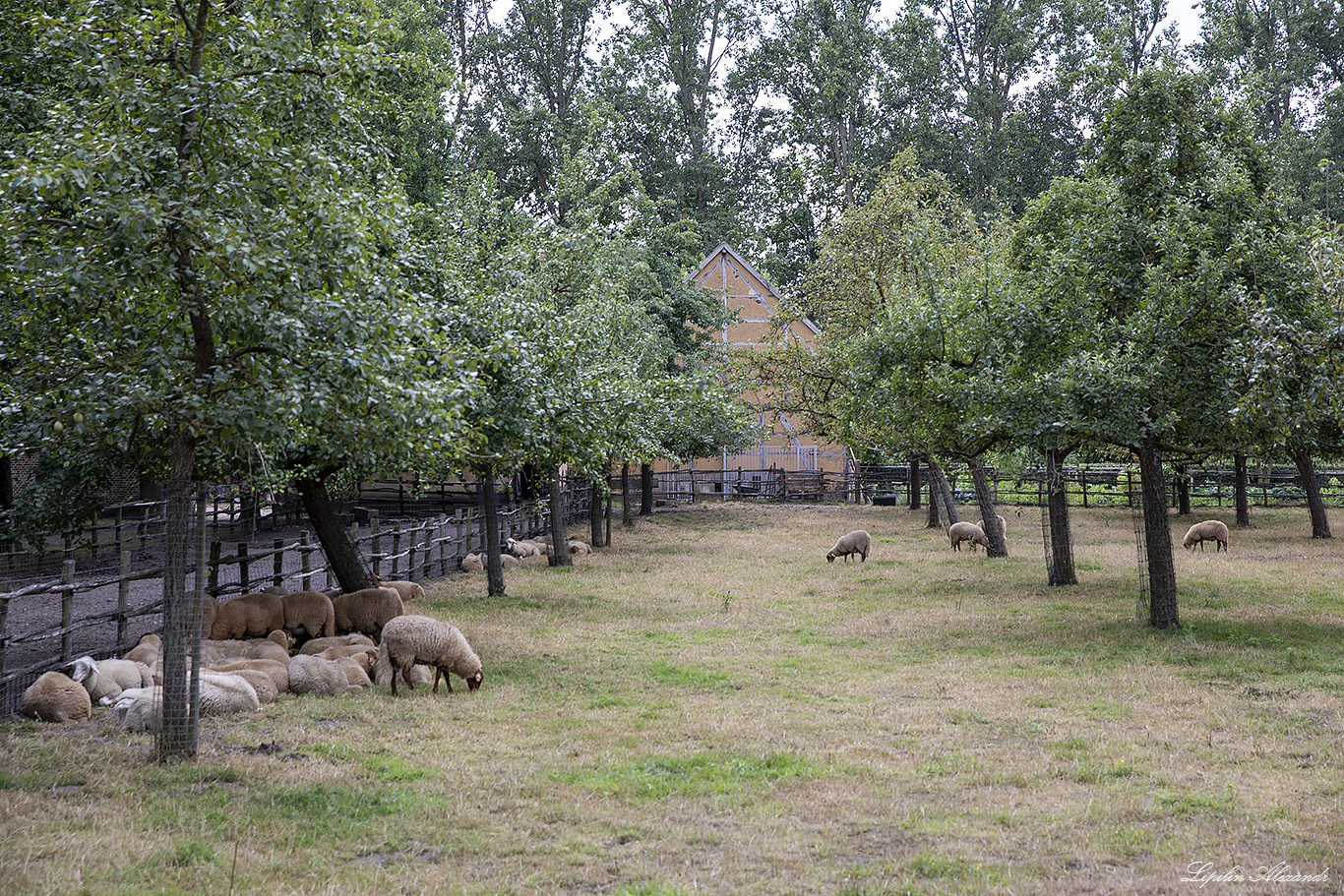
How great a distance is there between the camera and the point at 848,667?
12031 millimetres

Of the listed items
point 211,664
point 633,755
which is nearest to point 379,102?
point 211,664

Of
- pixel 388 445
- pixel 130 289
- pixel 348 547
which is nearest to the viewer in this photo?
pixel 130 289

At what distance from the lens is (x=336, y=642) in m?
11.9

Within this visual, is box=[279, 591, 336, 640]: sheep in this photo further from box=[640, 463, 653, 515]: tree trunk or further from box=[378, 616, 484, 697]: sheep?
box=[640, 463, 653, 515]: tree trunk

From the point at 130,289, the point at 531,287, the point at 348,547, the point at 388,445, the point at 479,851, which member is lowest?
the point at 479,851

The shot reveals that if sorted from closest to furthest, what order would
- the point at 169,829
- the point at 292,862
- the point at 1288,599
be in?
1. the point at 292,862
2. the point at 169,829
3. the point at 1288,599

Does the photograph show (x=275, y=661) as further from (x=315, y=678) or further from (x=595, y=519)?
(x=595, y=519)

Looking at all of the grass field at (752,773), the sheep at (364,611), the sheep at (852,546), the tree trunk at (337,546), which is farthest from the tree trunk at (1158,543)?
the tree trunk at (337,546)

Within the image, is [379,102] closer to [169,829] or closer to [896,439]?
[169,829]

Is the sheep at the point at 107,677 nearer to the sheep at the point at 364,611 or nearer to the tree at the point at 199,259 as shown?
the tree at the point at 199,259

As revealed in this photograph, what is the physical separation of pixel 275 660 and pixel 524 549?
45.9ft

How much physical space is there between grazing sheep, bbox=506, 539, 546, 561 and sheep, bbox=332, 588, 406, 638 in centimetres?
1105

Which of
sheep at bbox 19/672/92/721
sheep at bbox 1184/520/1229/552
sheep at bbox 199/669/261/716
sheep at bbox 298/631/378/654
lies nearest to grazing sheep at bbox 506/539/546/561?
sheep at bbox 298/631/378/654

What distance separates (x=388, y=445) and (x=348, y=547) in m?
7.44
